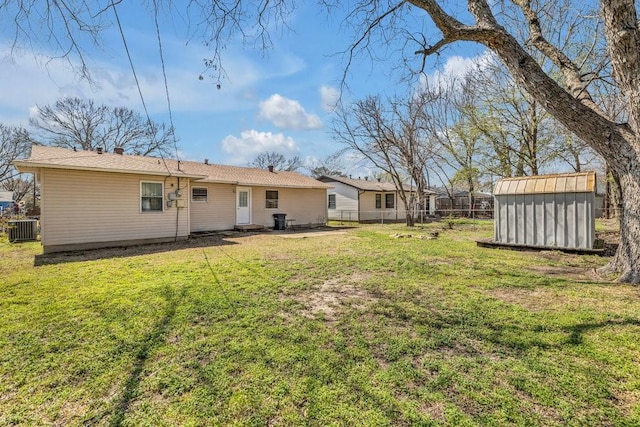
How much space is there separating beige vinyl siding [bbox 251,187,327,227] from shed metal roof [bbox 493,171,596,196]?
33.2ft

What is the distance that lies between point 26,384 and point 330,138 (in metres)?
18.4

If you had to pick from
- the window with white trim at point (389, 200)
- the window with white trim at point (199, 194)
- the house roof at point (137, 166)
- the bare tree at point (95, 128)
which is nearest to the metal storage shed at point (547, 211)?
the house roof at point (137, 166)

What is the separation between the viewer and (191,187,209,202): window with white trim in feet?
42.8

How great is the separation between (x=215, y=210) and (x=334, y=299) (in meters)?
10.5

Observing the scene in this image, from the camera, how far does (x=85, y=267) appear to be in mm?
6617

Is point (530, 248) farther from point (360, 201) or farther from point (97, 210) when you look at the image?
point (360, 201)

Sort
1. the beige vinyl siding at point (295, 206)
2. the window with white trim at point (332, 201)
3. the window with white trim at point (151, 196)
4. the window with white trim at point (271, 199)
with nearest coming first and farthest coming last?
the window with white trim at point (151, 196)
the beige vinyl siding at point (295, 206)
the window with white trim at point (271, 199)
the window with white trim at point (332, 201)

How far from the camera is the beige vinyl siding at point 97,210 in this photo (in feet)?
28.2

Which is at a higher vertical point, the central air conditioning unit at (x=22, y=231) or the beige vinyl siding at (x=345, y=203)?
the beige vinyl siding at (x=345, y=203)

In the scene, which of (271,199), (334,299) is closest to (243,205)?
(271,199)

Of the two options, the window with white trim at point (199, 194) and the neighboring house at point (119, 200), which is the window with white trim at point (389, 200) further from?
the window with white trim at point (199, 194)

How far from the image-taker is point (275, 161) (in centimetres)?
4391

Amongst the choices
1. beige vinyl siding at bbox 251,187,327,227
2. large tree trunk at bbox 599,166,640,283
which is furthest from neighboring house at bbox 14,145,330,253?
large tree trunk at bbox 599,166,640,283

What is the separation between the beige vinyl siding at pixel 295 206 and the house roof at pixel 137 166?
0.59 m
